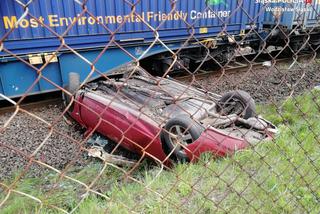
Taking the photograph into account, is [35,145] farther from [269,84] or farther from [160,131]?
[269,84]

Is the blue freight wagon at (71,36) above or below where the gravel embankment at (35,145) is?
above

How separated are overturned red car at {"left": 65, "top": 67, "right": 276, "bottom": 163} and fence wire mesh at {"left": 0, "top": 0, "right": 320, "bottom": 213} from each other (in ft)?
0.07

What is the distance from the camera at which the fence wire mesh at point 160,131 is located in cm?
181

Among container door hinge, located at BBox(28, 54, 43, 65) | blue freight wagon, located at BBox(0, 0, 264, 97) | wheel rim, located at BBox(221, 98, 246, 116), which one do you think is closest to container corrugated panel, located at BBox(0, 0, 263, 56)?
blue freight wagon, located at BBox(0, 0, 264, 97)

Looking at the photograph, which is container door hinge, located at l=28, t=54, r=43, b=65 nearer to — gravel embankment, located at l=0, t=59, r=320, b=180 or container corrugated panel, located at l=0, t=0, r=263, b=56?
container corrugated panel, located at l=0, t=0, r=263, b=56

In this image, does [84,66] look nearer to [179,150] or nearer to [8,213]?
[179,150]

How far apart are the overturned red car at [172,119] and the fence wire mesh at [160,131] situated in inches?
0.9

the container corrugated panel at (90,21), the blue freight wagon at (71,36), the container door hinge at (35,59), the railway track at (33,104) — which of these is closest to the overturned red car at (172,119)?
the blue freight wagon at (71,36)

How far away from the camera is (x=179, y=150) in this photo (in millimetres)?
3852

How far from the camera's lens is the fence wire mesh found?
5.92ft

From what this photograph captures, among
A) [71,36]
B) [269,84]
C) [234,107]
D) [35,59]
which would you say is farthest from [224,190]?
[269,84]

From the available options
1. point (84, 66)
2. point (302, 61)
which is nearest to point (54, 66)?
point (84, 66)

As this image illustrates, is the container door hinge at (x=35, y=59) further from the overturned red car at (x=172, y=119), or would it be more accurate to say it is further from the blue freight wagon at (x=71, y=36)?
the overturned red car at (x=172, y=119)

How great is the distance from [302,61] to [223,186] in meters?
10.1
